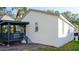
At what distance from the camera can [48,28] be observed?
2.82 meters

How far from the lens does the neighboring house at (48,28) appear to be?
2.75m

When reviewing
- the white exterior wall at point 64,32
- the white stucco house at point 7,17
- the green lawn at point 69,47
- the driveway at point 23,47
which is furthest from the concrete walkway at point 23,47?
the white stucco house at point 7,17

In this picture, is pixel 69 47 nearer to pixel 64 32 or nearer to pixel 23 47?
pixel 64 32

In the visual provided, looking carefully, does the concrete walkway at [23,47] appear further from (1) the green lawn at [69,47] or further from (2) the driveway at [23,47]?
(1) the green lawn at [69,47]

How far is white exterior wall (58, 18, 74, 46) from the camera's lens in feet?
9.00

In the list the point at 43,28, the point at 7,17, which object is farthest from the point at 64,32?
the point at 7,17

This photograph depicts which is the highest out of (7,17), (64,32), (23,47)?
(7,17)

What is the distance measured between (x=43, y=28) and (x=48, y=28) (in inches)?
4.2
